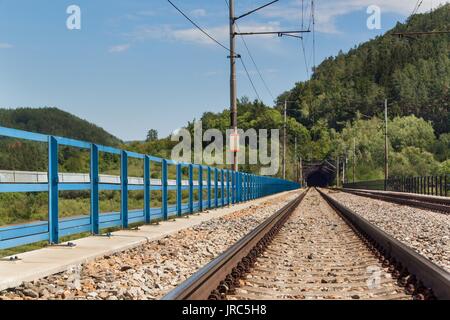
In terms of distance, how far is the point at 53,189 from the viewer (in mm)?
9094

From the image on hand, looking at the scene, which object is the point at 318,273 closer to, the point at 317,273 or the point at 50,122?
the point at 317,273

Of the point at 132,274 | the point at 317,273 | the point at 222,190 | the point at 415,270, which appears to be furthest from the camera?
the point at 222,190

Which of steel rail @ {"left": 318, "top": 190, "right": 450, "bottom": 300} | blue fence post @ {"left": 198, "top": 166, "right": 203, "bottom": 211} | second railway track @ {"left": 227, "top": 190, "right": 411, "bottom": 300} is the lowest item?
second railway track @ {"left": 227, "top": 190, "right": 411, "bottom": 300}

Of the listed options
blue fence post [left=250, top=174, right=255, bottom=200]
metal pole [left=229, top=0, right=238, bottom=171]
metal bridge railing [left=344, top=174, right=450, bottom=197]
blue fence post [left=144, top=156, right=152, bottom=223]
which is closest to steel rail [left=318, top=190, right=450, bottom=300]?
blue fence post [left=144, top=156, right=152, bottom=223]

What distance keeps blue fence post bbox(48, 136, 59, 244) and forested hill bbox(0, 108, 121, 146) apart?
300 ft

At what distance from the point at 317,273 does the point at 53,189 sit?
3.75 metres

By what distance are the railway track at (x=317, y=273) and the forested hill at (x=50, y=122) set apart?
9117cm

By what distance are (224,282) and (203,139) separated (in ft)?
314

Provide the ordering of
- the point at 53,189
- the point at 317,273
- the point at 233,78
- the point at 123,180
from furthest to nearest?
the point at 233,78 → the point at 123,180 → the point at 53,189 → the point at 317,273

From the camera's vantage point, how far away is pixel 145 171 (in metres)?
14.2

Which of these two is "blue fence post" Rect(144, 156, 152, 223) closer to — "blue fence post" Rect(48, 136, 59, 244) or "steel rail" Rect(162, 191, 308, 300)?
"steel rail" Rect(162, 191, 308, 300)

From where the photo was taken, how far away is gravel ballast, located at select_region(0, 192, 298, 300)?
623cm

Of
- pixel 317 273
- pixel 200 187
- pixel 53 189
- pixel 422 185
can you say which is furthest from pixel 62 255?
pixel 422 185
